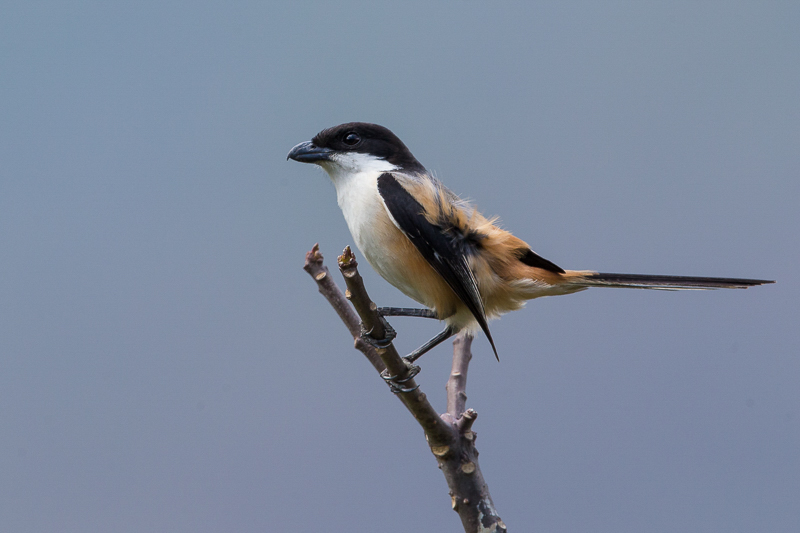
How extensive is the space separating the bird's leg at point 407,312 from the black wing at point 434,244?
0.46 ft

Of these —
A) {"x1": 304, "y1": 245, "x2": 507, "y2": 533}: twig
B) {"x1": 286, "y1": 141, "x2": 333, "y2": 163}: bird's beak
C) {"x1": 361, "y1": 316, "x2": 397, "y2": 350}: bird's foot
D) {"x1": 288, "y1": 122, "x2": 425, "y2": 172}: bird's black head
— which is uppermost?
{"x1": 288, "y1": 122, "x2": 425, "y2": 172}: bird's black head

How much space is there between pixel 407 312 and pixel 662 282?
99 centimetres

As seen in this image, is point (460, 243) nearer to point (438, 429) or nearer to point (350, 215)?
point (350, 215)

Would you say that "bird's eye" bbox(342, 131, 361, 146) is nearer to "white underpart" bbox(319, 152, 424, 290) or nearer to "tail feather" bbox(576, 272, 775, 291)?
"white underpart" bbox(319, 152, 424, 290)

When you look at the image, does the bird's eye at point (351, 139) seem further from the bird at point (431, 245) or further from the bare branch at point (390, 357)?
the bare branch at point (390, 357)

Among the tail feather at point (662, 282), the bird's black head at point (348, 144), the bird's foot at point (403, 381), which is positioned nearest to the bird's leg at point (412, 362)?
the bird's foot at point (403, 381)

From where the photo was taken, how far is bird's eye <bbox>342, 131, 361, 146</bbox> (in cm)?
257

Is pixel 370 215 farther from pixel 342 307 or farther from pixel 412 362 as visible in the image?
pixel 412 362

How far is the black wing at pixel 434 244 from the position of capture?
7.36 feet

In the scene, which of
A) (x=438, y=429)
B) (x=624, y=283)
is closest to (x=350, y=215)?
(x=438, y=429)

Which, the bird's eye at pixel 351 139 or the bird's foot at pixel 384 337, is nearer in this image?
the bird's foot at pixel 384 337

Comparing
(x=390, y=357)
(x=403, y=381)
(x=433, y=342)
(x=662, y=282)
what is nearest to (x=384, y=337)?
(x=390, y=357)

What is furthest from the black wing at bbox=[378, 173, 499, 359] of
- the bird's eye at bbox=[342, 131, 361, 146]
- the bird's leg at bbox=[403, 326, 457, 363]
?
the bird's eye at bbox=[342, 131, 361, 146]

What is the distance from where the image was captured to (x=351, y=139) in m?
2.57
